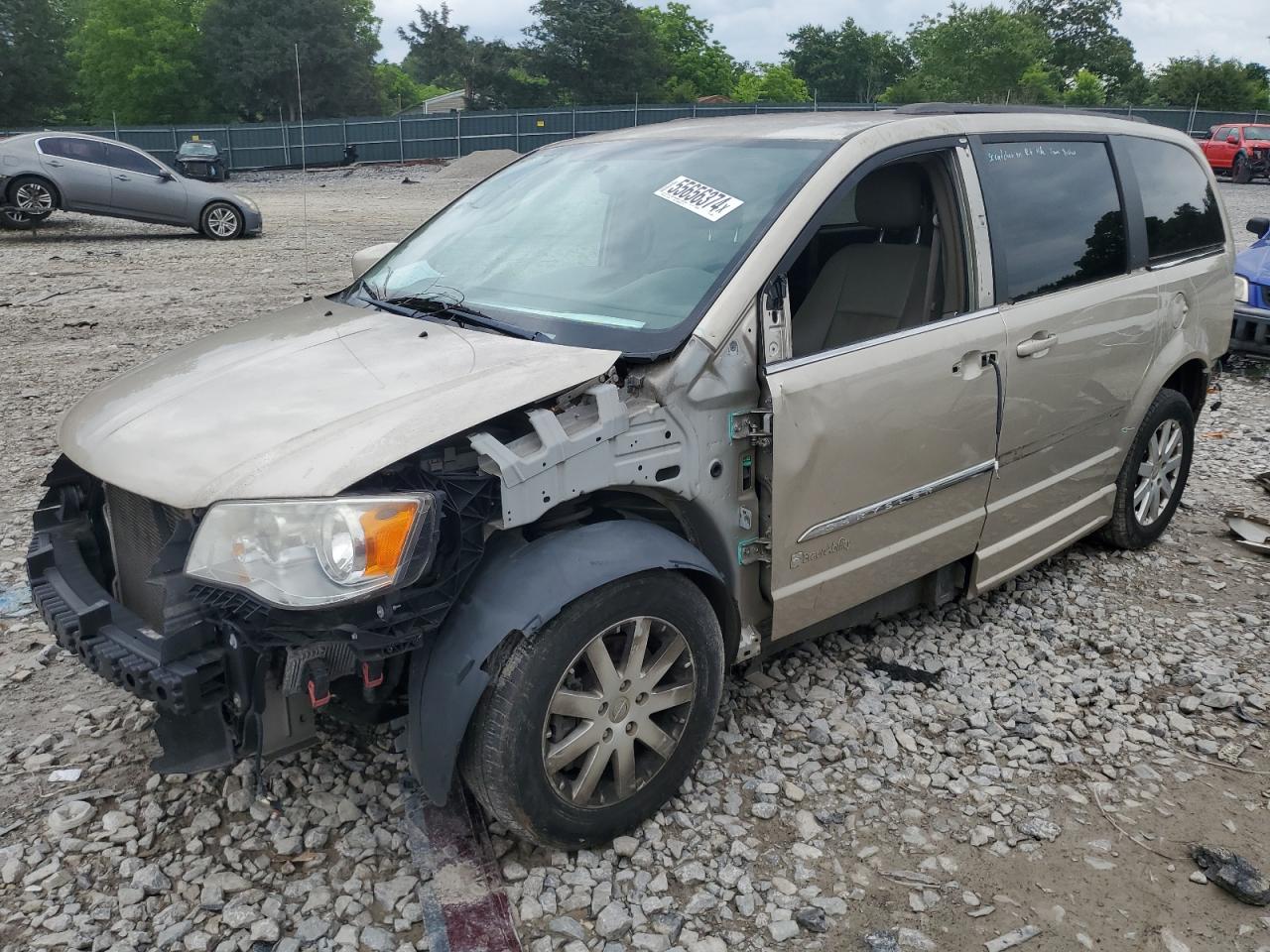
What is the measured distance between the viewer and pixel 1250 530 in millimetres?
5145

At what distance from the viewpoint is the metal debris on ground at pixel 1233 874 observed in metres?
2.70

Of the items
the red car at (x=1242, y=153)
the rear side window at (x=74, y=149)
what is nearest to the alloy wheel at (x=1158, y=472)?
the rear side window at (x=74, y=149)

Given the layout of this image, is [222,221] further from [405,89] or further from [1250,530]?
[405,89]

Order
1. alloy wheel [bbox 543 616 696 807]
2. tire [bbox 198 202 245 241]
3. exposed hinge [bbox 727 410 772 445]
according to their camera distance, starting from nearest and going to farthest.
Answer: alloy wheel [bbox 543 616 696 807] → exposed hinge [bbox 727 410 772 445] → tire [bbox 198 202 245 241]

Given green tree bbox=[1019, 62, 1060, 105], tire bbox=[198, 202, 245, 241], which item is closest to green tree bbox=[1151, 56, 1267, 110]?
green tree bbox=[1019, 62, 1060, 105]

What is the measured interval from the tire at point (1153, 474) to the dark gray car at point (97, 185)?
14659 millimetres

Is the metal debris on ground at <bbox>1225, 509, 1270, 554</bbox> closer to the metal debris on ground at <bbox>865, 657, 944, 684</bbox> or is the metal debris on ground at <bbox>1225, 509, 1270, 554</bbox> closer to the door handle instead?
the door handle

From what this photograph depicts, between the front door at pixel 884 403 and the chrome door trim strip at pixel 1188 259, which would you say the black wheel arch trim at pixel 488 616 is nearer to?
the front door at pixel 884 403

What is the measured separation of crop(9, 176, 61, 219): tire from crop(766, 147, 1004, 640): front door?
48.3 ft

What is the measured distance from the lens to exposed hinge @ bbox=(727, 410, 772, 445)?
286 cm

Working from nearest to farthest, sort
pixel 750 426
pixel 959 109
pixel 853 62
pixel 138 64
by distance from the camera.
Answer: pixel 750 426, pixel 959 109, pixel 138 64, pixel 853 62

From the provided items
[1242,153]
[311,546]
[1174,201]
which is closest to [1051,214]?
[1174,201]

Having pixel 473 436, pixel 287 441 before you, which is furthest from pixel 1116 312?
pixel 287 441

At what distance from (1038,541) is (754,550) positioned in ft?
5.37
